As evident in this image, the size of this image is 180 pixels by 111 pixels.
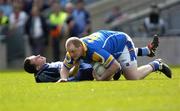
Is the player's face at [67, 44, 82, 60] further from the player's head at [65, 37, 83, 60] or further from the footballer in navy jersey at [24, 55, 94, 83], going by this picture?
the footballer in navy jersey at [24, 55, 94, 83]

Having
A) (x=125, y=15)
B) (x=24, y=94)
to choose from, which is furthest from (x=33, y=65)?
(x=125, y=15)

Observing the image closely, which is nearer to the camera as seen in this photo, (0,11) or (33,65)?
(33,65)

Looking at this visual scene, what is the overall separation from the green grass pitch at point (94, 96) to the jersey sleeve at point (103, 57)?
0.42 metres

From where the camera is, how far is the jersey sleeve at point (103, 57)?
653 inches

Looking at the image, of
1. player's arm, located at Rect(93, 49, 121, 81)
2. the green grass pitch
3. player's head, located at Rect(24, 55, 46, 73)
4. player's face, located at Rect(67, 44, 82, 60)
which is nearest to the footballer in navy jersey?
player's head, located at Rect(24, 55, 46, 73)

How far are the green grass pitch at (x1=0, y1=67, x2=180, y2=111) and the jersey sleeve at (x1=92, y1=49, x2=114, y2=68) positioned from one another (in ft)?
1.38

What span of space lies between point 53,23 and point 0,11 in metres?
1.90

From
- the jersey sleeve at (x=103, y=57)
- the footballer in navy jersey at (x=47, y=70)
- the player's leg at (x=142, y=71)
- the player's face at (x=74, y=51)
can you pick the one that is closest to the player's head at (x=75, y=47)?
the player's face at (x=74, y=51)

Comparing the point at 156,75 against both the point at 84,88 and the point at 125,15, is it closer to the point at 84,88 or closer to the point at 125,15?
the point at 84,88

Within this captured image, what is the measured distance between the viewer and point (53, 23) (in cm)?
2967

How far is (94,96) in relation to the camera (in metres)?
13.9

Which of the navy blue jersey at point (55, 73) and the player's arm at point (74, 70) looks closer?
the player's arm at point (74, 70)

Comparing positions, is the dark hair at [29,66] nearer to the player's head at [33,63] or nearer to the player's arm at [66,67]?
the player's head at [33,63]

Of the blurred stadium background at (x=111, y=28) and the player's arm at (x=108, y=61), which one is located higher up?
the player's arm at (x=108, y=61)
